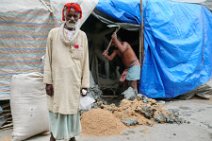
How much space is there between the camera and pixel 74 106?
383cm

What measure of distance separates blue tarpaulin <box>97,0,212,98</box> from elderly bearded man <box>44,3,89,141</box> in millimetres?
3255

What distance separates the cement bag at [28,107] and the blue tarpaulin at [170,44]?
2628 mm

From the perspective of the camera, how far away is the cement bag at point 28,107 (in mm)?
4949

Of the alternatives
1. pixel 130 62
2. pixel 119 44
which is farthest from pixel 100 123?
pixel 119 44

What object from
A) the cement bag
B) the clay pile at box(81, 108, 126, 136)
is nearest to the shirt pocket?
the cement bag

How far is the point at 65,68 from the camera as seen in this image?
12.2 feet

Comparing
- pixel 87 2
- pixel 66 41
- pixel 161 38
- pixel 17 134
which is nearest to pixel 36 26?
pixel 87 2

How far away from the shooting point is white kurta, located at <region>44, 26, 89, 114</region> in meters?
3.72

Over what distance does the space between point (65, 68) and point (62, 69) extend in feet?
0.12

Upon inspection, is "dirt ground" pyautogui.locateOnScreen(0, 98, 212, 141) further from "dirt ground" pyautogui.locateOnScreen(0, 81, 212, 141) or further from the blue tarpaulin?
the blue tarpaulin

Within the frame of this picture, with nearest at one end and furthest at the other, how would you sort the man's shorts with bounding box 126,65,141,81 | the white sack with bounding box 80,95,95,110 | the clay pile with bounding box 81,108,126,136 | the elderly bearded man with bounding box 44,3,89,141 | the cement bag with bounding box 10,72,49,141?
the elderly bearded man with bounding box 44,3,89,141, the cement bag with bounding box 10,72,49,141, the clay pile with bounding box 81,108,126,136, the white sack with bounding box 80,95,95,110, the man's shorts with bounding box 126,65,141,81

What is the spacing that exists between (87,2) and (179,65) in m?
3.02

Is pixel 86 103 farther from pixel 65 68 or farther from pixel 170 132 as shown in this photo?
pixel 65 68

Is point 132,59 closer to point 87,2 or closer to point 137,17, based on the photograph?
point 137,17
